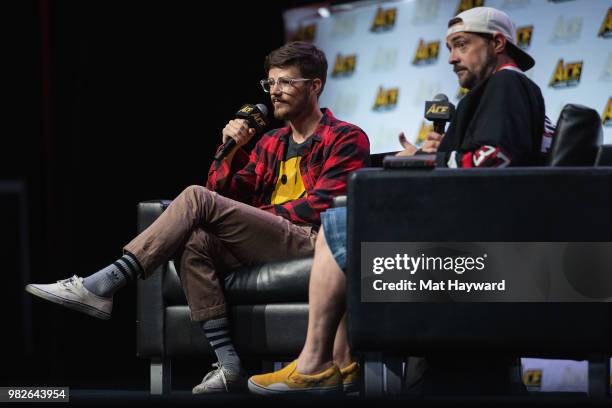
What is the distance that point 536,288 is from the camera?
2.22 metres

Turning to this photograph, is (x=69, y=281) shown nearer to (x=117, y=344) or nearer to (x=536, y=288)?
(x=536, y=288)

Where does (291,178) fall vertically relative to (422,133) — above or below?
below

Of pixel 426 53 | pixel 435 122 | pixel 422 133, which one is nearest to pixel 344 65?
pixel 426 53

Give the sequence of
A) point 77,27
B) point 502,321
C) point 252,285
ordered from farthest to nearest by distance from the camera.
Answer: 1. point 77,27
2. point 252,285
3. point 502,321

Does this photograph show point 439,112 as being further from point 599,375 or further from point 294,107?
point 599,375

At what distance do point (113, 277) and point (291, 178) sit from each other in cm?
78

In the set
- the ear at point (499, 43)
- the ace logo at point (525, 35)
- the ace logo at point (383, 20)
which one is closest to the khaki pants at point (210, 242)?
the ear at point (499, 43)

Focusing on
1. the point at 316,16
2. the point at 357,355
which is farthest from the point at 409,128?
the point at 357,355

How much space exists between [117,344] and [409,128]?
184 centimetres

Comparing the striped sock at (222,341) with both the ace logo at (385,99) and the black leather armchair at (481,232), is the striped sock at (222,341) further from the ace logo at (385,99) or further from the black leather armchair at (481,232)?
the ace logo at (385,99)

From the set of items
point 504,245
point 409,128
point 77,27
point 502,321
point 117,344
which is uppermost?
point 77,27

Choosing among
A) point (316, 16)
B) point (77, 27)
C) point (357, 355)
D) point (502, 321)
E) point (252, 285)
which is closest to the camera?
point (502, 321)

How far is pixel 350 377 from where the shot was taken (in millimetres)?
2434

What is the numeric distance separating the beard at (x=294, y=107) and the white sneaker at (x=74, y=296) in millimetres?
933
